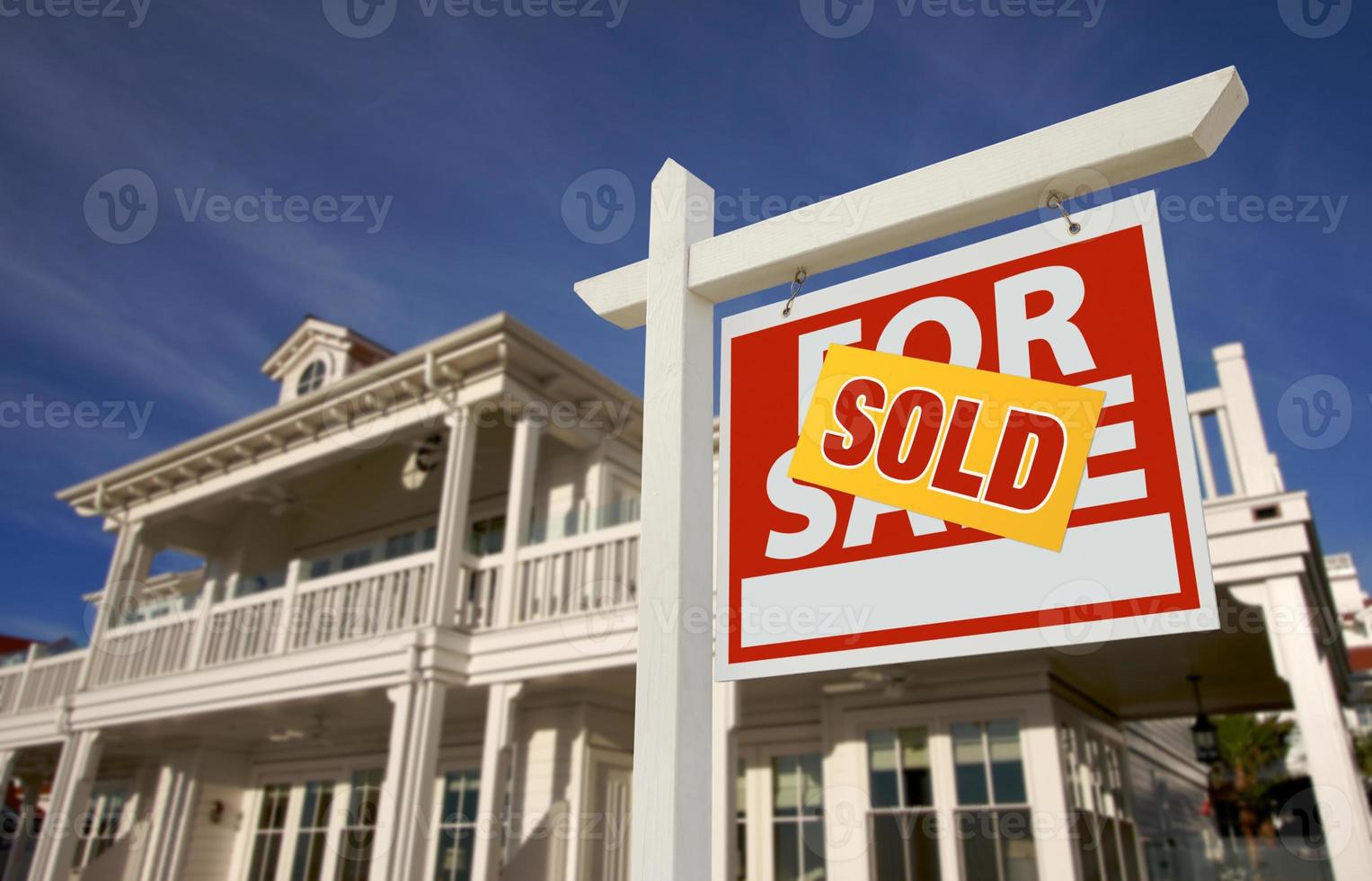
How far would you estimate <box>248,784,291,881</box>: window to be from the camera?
40.5 ft

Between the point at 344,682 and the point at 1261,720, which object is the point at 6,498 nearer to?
the point at 344,682

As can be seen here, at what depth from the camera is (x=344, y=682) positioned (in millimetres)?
8922

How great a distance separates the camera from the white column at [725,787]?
22.1ft

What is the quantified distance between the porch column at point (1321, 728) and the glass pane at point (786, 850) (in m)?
4.45

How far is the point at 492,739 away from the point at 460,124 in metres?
5.80

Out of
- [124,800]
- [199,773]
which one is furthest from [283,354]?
[124,800]

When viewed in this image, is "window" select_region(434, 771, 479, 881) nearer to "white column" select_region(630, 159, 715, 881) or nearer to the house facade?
the house facade

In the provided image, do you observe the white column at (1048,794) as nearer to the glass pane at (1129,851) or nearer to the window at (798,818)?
the window at (798,818)

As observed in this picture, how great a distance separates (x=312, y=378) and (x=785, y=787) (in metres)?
8.60

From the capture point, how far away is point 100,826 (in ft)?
47.6

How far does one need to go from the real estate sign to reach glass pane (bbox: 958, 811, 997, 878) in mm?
7097

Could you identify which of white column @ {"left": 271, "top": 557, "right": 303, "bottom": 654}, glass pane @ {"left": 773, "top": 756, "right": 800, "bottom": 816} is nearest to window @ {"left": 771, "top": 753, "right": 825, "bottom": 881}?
glass pane @ {"left": 773, "top": 756, "right": 800, "bottom": 816}

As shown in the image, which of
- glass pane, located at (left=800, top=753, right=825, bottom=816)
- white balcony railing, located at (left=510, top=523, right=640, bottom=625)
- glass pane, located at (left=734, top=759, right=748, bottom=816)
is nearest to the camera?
white balcony railing, located at (left=510, top=523, right=640, bottom=625)

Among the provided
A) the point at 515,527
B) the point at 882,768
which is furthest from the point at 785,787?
the point at 515,527
